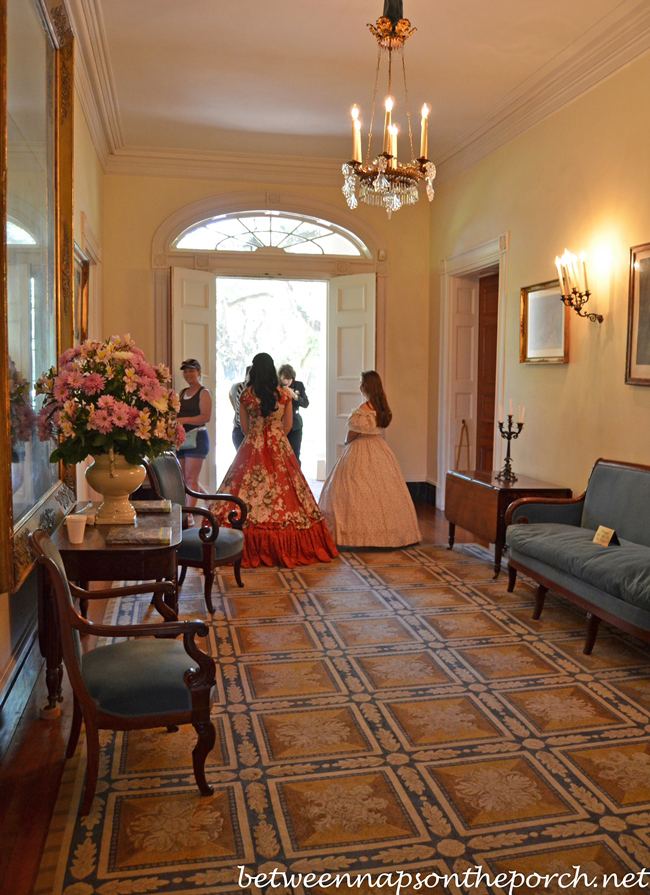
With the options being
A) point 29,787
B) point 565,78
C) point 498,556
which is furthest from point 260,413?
point 29,787

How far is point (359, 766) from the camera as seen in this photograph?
2.82m

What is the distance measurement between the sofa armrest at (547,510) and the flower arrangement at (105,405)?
8.65 feet

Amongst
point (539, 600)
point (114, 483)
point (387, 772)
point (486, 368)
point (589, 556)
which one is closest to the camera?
point (387, 772)

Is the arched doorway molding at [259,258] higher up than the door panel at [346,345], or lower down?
higher up

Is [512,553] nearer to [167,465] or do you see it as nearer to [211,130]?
[167,465]

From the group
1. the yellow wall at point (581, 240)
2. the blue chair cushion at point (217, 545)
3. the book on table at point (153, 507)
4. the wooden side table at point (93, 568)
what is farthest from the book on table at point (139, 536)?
the yellow wall at point (581, 240)

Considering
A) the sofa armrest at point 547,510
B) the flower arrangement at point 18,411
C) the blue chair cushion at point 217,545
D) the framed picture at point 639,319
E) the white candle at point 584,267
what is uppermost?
the white candle at point 584,267

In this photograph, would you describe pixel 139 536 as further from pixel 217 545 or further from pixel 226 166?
pixel 226 166

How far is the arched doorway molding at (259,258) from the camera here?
8.08 m

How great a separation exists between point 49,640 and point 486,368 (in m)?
5.88

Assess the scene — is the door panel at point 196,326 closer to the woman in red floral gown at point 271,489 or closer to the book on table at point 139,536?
the woman in red floral gown at point 271,489

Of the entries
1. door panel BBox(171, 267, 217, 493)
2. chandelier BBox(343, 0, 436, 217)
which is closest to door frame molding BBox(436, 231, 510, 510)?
door panel BBox(171, 267, 217, 493)

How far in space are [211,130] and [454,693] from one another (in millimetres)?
5809

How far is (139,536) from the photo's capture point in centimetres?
312
